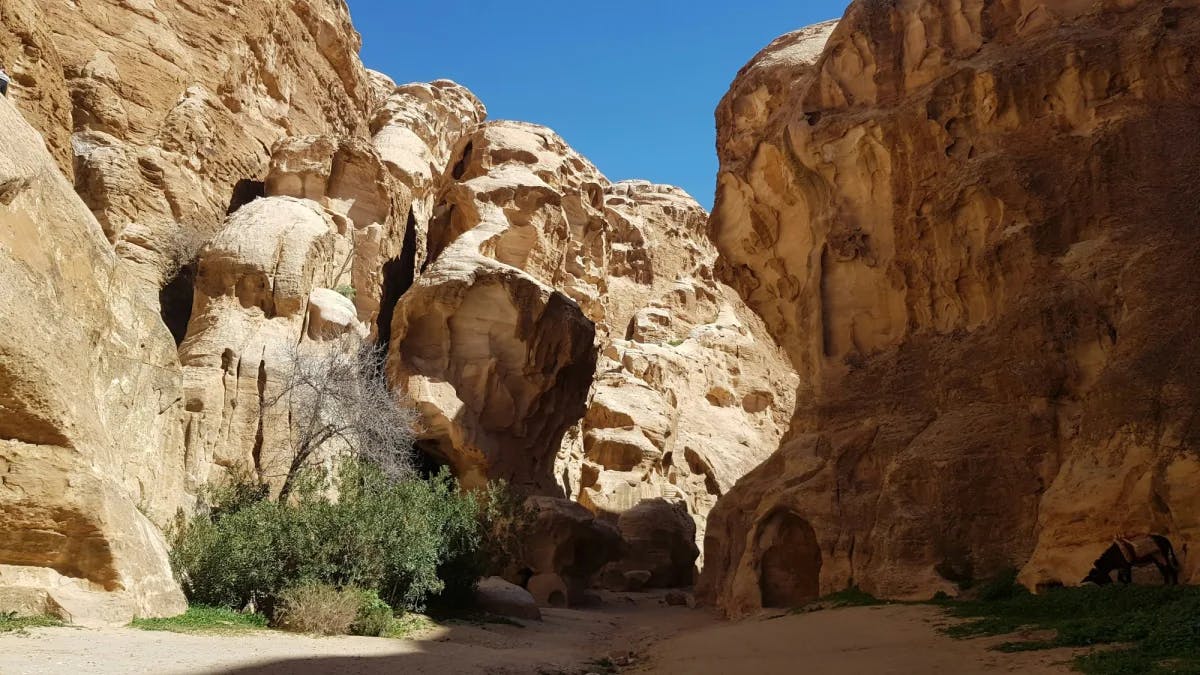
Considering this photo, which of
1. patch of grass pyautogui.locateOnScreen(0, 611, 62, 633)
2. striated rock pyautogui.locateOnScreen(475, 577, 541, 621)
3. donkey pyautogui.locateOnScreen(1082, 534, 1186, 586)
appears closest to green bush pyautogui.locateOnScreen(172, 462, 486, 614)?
striated rock pyautogui.locateOnScreen(475, 577, 541, 621)

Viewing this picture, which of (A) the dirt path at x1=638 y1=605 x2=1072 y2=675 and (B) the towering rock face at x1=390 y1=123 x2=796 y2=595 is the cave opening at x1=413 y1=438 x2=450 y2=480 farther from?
(A) the dirt path at x1=638 y1=605 x2=1072 y2=675

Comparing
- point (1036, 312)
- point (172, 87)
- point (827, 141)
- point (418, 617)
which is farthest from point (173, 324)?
point (1036, 312)

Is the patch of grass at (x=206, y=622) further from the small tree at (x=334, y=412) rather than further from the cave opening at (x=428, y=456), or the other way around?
the cave opening at (x=428, y=456)

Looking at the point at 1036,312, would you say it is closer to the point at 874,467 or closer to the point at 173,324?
the point at 874,467

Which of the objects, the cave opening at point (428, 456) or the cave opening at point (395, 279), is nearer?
the cave opening at point (428, 456)

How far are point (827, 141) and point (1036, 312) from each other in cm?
768

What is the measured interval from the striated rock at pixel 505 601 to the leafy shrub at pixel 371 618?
4.77 meters

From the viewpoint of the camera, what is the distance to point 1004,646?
356 inches

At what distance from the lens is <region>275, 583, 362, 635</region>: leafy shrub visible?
13.0 m

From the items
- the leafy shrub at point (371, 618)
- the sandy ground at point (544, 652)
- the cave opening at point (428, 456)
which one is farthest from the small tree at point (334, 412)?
the cave opening at point (428, 456)

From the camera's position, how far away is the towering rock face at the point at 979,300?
1287cm

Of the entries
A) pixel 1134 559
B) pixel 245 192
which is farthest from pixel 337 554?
pixel 245 192

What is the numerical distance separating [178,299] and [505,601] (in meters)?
12.7

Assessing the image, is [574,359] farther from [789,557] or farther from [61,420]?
[61,420]
